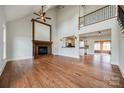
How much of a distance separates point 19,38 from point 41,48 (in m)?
2.49

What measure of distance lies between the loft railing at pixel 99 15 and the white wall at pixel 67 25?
2.30 ft

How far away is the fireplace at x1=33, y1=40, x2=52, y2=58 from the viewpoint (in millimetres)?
8117

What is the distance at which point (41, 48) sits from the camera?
9047 mm

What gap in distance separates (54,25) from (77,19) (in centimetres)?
308

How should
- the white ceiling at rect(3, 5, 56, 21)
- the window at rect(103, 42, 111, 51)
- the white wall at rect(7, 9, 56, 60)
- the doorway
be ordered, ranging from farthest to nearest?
the window at rect(103, 42, 111, 51)
the doorway
the white wall at rect(7, 9, 56, 60)
the white ceiling at rect(3, 5, 56, 21)

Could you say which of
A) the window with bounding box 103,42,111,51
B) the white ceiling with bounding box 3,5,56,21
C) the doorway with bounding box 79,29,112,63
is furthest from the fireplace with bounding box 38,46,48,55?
the window with bounding box 103,42,111,51

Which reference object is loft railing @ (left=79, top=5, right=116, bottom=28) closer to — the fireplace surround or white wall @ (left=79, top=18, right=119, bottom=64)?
white wall @ (left=79, top=18, right=119, bottom=64)

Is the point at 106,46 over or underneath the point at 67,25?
underneath

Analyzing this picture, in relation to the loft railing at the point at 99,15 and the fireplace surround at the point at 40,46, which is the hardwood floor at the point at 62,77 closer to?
the loft railing at the point at 99,15

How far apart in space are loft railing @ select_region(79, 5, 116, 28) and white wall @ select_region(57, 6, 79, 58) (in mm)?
701

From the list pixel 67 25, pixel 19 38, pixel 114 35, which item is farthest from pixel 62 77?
pixel 67 25

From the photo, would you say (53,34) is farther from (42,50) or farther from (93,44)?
(93,44)

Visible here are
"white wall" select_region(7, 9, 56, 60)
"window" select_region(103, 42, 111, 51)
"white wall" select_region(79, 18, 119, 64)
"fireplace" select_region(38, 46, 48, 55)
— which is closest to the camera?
"white wall" select_region(79, 18, 119, 64)
